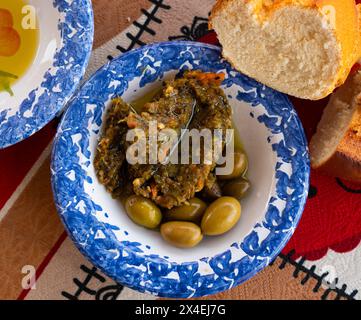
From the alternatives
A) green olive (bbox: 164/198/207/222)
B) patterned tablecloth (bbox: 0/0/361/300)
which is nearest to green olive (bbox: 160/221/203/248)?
green olive (bbox: 164/198/207/222)

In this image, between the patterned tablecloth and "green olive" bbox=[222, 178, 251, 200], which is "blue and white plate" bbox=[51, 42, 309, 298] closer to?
"green olive" bbox=[222, 178, 251, 200]

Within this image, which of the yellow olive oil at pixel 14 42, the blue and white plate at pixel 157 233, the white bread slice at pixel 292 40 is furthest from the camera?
the yellow olive oil at pixel 14 42

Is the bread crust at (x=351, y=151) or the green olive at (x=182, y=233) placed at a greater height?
the bread crust at (x=351, y=151)

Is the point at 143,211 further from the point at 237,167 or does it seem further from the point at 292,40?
the point at 292,40

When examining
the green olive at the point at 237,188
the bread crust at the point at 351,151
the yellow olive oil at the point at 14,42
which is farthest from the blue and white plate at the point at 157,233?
the yellow olive oil at the point at 14,42

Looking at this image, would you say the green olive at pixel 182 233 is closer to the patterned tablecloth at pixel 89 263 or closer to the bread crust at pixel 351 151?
the patterned tablecloth at pixel 89 263

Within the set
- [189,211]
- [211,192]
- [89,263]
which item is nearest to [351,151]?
[211,192]
